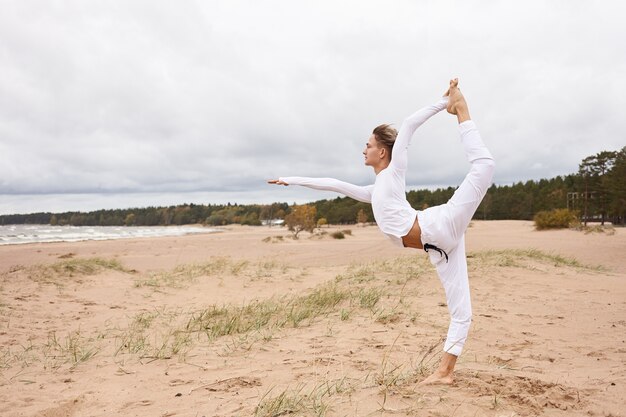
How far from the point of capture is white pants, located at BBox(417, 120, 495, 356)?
3330mm

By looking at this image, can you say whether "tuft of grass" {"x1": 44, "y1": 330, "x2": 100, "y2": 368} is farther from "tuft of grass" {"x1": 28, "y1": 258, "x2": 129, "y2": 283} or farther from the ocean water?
the ocean water

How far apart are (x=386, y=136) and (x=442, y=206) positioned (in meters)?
0.76

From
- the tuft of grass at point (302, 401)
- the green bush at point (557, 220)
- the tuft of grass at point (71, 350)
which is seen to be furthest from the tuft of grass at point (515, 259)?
the green bush at point (557, 220)

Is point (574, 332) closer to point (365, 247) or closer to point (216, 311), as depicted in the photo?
point (216, 311)

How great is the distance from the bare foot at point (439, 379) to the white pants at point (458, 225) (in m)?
0.20

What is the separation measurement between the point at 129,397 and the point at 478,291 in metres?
6.88

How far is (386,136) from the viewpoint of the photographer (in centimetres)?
376

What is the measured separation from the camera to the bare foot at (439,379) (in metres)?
3.58

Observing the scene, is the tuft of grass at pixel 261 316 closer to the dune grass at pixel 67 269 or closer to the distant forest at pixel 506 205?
the dune grass at pixel 67 269

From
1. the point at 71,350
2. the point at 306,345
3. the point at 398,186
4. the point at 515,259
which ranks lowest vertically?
the point at 71,350

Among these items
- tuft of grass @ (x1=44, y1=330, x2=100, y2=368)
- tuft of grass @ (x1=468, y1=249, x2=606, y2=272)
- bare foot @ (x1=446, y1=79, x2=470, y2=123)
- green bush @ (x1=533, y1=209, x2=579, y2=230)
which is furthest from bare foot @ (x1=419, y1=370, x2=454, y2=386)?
green bush @ (x1=533, y1=209, x2=579, y2=230)

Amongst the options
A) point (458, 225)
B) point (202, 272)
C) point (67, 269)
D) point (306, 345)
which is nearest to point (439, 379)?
point (458, 225)

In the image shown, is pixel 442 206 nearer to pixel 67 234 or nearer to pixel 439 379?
pixel 439 379

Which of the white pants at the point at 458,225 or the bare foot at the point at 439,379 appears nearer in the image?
the white pants at the point at 458,225
